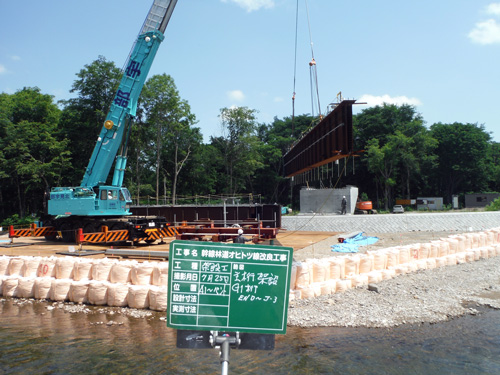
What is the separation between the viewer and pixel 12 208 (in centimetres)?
4634

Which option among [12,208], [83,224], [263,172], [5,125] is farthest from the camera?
[263,172]

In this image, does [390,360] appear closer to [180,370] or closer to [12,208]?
[180,370]

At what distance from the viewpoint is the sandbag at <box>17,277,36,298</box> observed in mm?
11180

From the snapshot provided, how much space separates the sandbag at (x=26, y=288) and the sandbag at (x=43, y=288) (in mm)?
161

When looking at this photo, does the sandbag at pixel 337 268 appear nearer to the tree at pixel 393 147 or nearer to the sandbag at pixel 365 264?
the sandbag at pixel 365 264

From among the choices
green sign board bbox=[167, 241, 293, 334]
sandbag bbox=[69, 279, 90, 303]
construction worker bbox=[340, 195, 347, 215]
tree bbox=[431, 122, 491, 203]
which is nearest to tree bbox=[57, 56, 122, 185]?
construction worker bbox=[340, 195, 347, 215]

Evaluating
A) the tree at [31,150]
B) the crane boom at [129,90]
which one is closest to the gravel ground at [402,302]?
the crane boom at [129,90]

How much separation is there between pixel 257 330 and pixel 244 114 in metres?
51.9

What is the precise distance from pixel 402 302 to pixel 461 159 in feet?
199

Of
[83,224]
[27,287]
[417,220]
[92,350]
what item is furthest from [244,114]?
[92,350]

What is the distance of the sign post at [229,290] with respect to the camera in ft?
9.55

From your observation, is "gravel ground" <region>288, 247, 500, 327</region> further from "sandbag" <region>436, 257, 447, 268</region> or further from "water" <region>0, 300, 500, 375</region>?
"sandbag" <region>436, 257, 447, 268</region>

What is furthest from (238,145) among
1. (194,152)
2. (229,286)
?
(229,286)

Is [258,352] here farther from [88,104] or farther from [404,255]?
[88,104]
